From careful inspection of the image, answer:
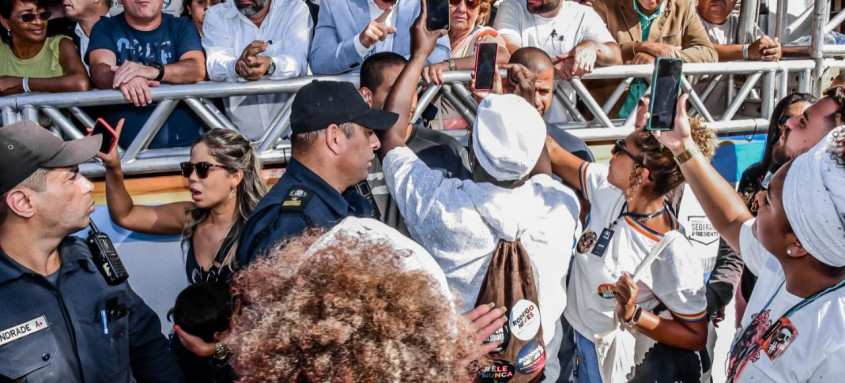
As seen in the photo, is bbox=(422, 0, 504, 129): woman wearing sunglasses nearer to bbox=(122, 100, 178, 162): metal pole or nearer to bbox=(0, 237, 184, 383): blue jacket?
bbox=(122, 100, 178, 162): metal pole

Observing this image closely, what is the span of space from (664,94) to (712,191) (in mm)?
426

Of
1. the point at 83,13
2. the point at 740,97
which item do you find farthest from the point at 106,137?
the point at 740,97

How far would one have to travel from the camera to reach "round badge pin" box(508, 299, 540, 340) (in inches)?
94.3

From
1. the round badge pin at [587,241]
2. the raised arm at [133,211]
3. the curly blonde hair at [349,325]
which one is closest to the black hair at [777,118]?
the round badge pin at [587,241]

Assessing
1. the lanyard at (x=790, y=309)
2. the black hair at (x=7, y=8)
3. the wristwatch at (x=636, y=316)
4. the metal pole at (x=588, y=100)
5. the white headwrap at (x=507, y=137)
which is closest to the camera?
the lanyard at (x=790, y=309)

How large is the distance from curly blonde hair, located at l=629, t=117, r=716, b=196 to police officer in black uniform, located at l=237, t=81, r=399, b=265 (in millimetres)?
1109

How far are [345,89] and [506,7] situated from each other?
2.52 meters

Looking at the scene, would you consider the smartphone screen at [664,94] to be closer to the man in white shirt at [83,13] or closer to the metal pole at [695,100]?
the metal pole at [695,100]

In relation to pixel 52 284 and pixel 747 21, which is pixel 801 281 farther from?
pixel 747 21

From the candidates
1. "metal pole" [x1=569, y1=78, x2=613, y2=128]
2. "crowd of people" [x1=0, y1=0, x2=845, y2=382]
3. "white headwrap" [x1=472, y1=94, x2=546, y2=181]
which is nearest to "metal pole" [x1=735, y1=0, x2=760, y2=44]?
"crowd of people" [x1=0, y1=0, x2=845, y2=382]

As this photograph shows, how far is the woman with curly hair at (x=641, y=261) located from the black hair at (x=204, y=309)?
4.96 ft

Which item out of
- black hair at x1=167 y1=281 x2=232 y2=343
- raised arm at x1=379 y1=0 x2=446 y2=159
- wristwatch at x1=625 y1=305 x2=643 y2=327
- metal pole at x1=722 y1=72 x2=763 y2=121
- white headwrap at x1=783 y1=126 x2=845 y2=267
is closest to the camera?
white headwrap at x1=783 y1=126 x2=845 y2=267

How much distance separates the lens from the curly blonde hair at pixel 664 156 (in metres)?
3.02

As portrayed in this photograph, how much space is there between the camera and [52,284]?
2348 millimetres
